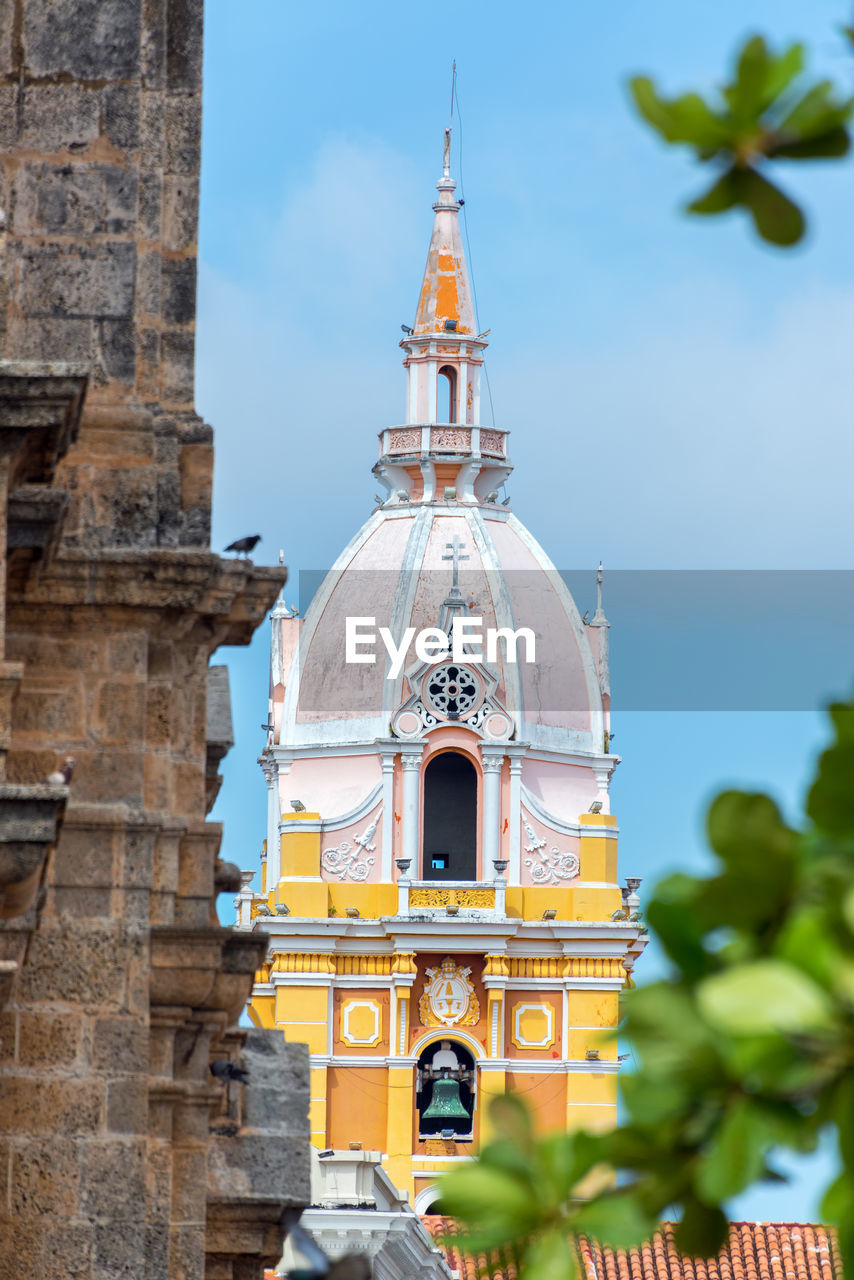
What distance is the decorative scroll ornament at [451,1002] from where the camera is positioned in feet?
159

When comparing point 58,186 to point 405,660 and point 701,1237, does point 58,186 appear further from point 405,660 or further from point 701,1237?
point 405,660

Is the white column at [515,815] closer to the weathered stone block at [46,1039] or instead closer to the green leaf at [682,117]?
the weathered stone block at [46,1039]

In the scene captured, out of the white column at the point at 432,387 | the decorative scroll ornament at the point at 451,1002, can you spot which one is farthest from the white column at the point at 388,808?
the white column at the point at 432,387

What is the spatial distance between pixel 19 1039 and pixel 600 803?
40.8 metres

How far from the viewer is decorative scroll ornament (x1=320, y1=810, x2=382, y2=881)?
49.5m

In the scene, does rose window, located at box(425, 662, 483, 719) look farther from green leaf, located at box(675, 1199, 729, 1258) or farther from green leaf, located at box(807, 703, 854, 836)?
green leaf, located at box(807, 703, 854, 836)

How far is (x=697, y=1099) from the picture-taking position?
2.50 m

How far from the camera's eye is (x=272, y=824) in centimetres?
5134

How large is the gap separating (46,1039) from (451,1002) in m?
39.4

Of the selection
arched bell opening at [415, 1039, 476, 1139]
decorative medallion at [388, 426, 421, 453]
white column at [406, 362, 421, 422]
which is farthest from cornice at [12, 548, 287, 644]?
white column at [406, 362, 421, 422]

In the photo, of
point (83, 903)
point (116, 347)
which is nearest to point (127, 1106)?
point (83, 903)

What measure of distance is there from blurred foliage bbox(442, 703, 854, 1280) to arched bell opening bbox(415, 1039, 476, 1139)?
1806 inches

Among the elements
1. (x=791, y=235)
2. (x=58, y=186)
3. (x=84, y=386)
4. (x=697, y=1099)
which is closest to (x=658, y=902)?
(x=697, y=1099)

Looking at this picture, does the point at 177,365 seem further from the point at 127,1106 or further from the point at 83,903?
the point at 127,1106
